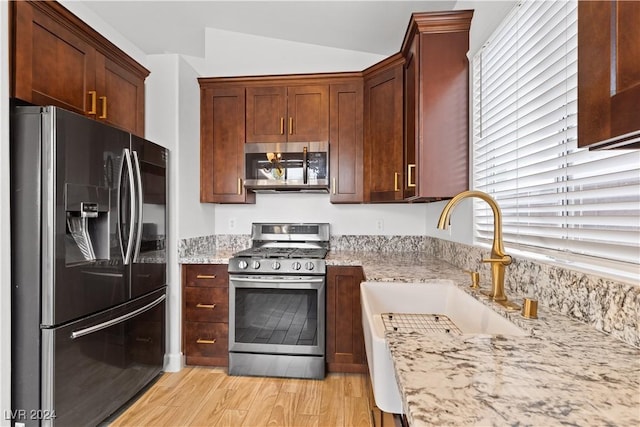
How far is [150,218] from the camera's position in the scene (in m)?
2.35

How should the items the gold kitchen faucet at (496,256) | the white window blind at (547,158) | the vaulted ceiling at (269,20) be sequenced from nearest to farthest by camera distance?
the white window blind at (547,158) < the gold kitchen faucet at (496,256) < the vaulted ceiling at (269,20)

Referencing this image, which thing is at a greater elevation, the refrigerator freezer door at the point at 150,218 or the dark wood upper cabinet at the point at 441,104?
the dark wood upper cabinet at the point at 441,104

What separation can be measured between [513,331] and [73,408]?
2.02 m

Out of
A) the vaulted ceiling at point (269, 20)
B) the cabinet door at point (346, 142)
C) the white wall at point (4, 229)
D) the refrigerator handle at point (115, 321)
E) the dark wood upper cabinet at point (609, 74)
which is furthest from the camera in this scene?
the cabinet door at point (346, 142)

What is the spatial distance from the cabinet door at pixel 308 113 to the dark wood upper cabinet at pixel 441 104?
3.35 ft

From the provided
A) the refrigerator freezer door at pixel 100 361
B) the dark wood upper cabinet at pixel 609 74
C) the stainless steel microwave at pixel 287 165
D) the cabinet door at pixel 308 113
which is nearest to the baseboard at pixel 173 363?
the refrigerator freezer door at pixel 100 361

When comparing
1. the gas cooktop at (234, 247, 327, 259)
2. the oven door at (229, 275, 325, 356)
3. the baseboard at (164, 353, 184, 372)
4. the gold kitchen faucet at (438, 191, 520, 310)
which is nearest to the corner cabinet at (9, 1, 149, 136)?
the gas cooktop at (234, 247, 327, 259)

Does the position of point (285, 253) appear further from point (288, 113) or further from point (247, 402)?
point (288, 113)

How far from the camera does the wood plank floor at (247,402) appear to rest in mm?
2029

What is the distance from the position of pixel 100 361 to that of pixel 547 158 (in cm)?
236

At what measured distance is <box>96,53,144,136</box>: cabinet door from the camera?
2188 millimetres

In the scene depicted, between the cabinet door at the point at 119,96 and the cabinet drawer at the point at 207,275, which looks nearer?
A: the cabinet door at the point at 119,96

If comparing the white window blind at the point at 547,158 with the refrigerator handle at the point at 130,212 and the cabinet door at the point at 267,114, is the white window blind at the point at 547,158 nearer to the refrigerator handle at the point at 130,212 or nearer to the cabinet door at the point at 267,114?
the cabinet door at the point at 267,114

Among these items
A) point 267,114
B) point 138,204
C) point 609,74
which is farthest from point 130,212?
point 609,74
